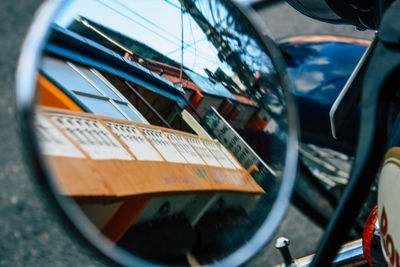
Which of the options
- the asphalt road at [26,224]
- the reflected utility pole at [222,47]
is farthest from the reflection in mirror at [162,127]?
the asphalt road at [26,224]

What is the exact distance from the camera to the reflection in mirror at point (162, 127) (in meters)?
0.42

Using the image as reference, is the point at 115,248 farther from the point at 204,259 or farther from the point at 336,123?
the point at 336,123

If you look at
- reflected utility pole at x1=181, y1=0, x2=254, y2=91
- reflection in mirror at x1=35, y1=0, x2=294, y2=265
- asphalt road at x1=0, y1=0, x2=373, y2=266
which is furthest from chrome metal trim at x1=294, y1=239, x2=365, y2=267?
asphalt road at x1=0, y1=0, x2=373, y2=266

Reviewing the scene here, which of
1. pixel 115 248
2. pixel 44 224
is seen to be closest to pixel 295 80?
pixel 115 248

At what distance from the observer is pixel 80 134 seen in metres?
0.42

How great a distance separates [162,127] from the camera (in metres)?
0.51

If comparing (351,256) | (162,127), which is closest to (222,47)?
(162,127)

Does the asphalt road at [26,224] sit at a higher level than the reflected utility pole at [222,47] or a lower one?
lower

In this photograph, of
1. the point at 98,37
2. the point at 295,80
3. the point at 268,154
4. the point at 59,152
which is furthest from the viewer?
the point at 295,80

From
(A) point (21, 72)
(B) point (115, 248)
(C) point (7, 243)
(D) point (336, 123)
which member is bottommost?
(C) point (7, 243)

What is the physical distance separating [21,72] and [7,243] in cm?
162

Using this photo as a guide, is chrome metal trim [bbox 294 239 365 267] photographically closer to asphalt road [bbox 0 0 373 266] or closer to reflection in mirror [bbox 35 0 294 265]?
reflection in mirror [bbox 35 0 294 265]

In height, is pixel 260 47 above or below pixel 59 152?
above

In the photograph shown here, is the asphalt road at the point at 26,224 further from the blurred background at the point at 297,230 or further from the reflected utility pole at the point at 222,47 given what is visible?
the reflected utility pole at the point at 222,47
